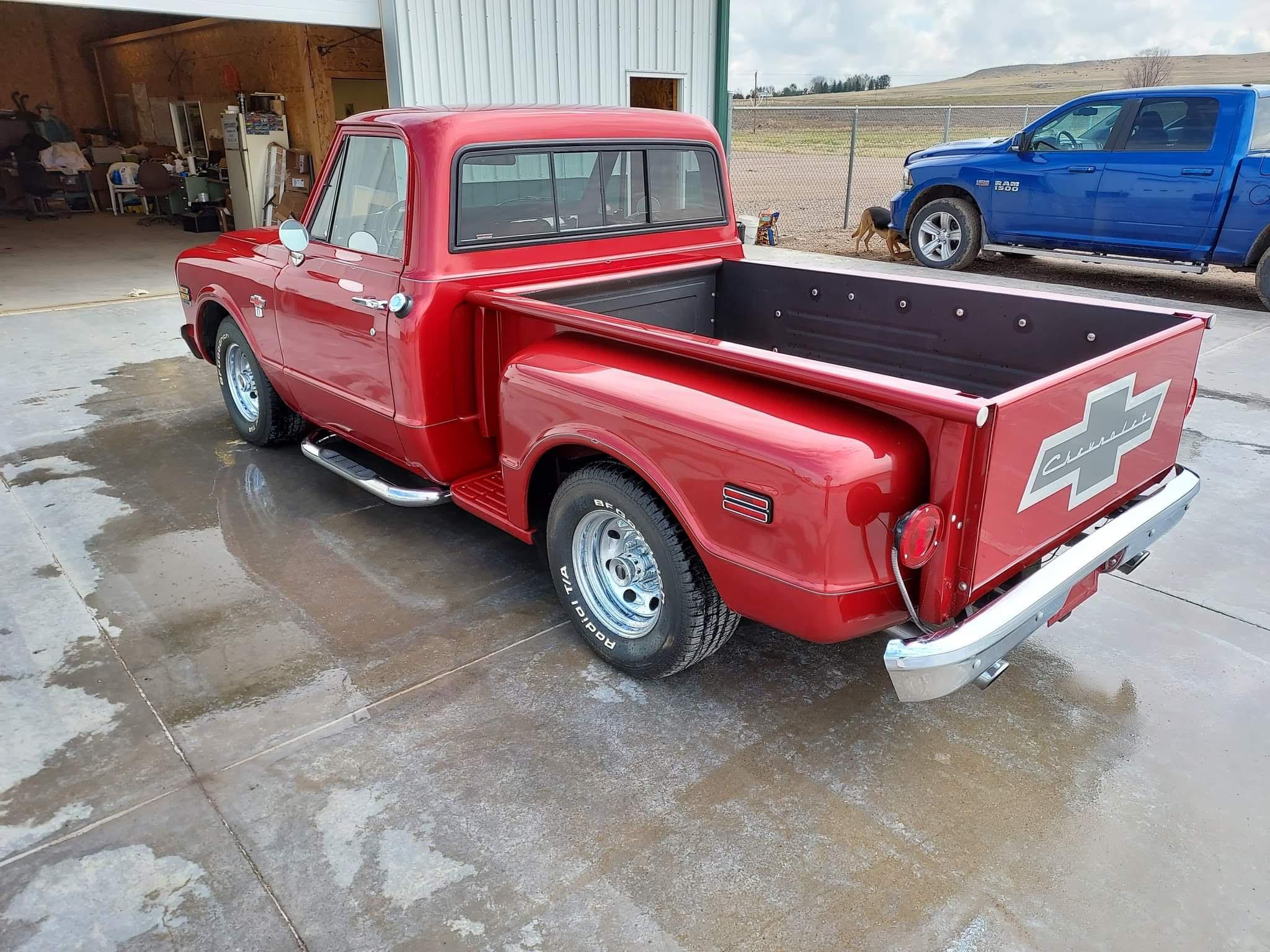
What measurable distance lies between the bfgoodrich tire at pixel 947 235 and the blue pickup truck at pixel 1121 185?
16 mm

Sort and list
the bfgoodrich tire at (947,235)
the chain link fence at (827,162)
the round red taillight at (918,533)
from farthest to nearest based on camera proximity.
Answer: the chain link fence at (827,162)
the bfgoodrich tire at (947,235)
the round red taillight at (918,533)

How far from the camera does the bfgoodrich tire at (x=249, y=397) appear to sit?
530cm

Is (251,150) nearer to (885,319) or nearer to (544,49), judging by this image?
(544,49)

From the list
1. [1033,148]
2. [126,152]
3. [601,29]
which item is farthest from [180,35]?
[1033,148]

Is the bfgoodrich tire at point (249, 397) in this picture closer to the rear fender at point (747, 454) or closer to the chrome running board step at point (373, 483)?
the chrome running board step at point (373, 483)

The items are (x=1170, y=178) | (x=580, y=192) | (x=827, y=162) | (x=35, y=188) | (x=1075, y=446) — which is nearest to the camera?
(x=1075, y=446)

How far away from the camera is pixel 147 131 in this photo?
18.8 meters

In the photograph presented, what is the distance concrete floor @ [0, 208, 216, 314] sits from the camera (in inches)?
405

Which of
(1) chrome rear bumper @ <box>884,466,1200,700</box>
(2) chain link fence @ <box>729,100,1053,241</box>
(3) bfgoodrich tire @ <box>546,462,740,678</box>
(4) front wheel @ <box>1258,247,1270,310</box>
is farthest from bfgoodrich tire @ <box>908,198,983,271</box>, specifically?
(3) bfgoodrich tire @ <box>546,462,740,678</box>

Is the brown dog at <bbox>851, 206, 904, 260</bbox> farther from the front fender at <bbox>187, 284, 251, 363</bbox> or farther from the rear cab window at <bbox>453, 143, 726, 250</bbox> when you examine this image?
the front fender at <bbox>187, 284, 251, 363</bbox>

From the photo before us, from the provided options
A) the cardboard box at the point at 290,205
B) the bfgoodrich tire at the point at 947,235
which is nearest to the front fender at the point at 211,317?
the cardboard box at the point at 290,205

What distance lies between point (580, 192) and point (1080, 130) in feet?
27.1

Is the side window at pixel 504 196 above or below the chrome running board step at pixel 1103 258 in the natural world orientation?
above

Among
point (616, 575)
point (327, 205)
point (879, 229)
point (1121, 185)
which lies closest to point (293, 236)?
point (327, 205)
